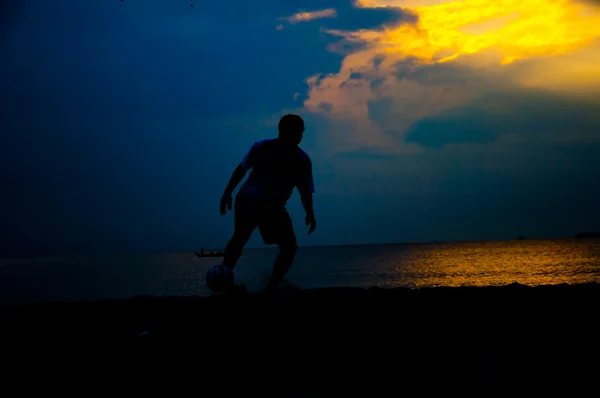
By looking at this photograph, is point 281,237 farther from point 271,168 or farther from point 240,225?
point 271,168

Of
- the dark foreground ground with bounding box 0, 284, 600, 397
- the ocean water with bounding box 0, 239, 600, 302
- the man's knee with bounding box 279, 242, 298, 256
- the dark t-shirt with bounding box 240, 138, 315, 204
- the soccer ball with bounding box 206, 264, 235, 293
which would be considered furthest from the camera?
the ocean water with bounding box 0, 239, 600, 302

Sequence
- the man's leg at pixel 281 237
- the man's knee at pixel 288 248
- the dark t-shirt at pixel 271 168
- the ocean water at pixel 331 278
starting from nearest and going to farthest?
the dark t-shirt at pixel 271 168, the man's leg at pixel 281 237, the man's knee at pixel 288 248, the ocean water at pixel 331 278

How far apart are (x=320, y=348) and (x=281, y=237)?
10.6 feet

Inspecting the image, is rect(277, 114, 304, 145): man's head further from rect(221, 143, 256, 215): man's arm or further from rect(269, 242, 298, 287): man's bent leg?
A: rect(269, 242, 298, 287): man's bent leg

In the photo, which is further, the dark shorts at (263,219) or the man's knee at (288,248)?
the man's knee at (288,248)

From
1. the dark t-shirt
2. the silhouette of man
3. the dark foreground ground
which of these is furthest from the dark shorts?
the dark foreground ground

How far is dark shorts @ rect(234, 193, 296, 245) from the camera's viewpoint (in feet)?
21.9

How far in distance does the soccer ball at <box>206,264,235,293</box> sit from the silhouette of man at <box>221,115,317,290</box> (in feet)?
0.64

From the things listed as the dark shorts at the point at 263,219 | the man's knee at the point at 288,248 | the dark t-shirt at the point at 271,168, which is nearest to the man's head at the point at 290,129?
the dark t-shirt at the point at 271,168

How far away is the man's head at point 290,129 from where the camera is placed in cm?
673

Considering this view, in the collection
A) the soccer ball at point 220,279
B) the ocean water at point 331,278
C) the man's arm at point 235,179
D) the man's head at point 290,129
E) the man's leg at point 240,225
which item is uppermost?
the man's head at point 290,129

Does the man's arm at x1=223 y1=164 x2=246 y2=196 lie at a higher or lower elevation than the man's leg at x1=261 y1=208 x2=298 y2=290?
higher

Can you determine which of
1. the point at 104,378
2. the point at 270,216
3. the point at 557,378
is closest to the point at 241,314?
the point at 104,378

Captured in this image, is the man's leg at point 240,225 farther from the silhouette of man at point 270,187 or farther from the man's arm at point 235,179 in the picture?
the man's arm at point 235,179
